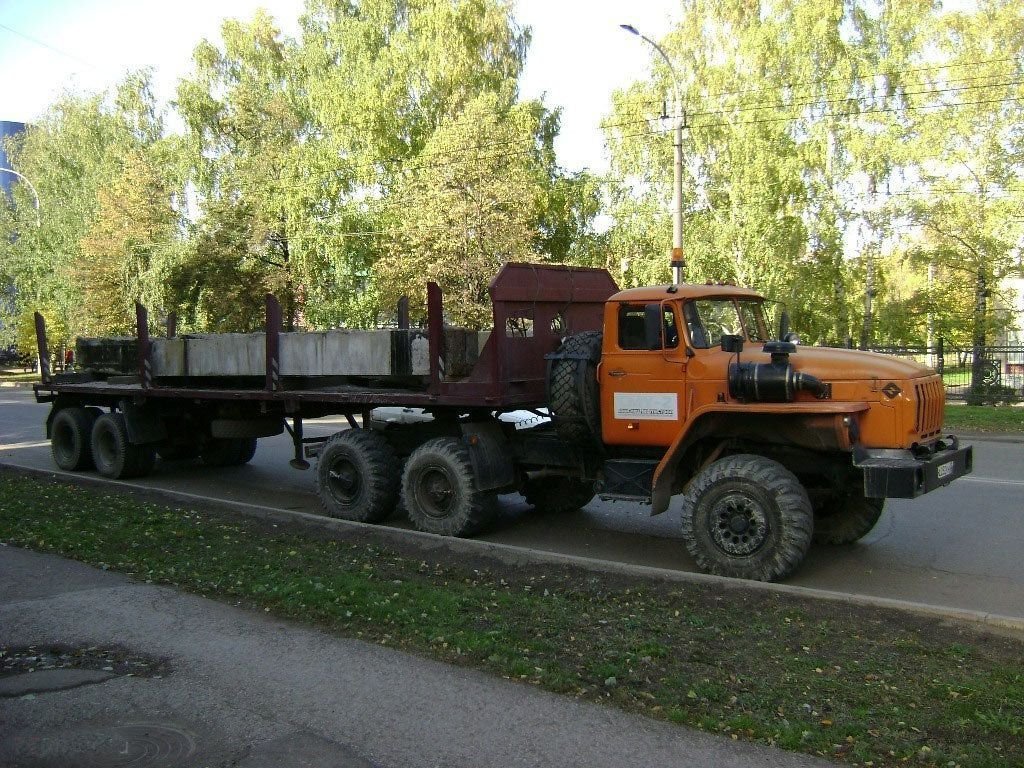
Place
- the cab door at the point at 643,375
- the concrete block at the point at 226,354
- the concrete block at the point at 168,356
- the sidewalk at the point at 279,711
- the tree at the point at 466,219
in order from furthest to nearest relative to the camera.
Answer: the tree at the point at 466,219 < the concrete block at the point at 168,356 < the concrete block at the point at 226,354 < the cab door at the point at 643,375 < the sidewalk at the point at 279,711

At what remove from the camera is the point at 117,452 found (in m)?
13.4

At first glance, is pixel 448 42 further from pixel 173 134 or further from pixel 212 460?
pixel 212 460

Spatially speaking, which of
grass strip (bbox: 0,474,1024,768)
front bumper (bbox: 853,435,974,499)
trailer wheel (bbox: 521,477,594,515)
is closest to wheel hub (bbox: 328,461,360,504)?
grass strip (bbox: 0,474,1024,768)

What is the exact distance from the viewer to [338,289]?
3528 centimetres

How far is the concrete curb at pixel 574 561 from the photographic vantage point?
19.3ft

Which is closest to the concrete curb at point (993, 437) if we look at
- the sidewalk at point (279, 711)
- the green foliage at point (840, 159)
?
the green foliage at point (840, 159)

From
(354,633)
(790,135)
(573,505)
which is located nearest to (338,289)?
(790,135)

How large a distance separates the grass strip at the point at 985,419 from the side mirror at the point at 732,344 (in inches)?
483

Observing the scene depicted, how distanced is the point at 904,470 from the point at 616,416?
8.28ft

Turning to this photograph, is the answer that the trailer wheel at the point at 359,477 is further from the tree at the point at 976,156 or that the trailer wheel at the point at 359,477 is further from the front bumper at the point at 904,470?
the tree at the point at 976,156

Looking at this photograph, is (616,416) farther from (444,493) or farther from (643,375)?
(444,493)

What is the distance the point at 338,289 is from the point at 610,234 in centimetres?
1049

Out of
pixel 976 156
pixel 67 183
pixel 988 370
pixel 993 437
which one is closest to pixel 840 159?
pixel 976 156

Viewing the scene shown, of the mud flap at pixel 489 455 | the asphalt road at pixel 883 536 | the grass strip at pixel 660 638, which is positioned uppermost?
the mud flap at pixel 489 455
